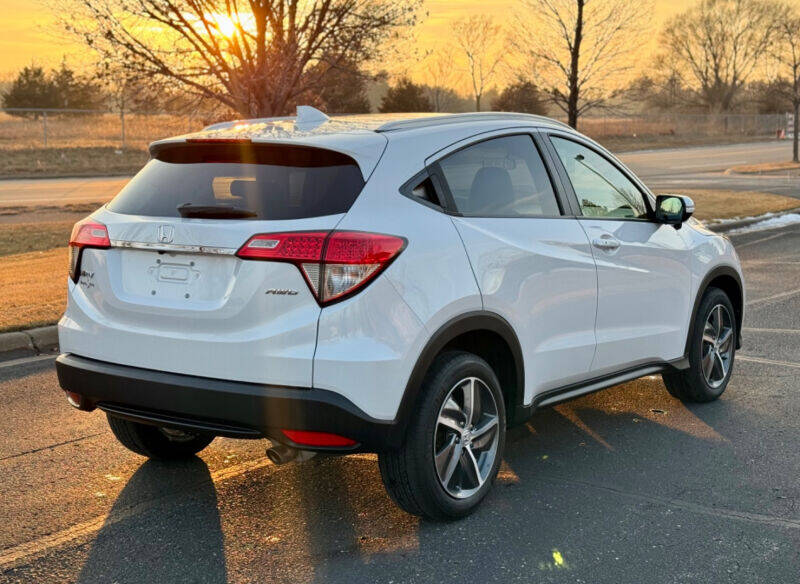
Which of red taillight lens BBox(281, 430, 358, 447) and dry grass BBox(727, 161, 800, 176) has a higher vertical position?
dry grass BBox(727, 161, 800, 176)

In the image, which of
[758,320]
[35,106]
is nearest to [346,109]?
[35,106]

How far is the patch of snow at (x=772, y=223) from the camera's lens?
15.9 metres

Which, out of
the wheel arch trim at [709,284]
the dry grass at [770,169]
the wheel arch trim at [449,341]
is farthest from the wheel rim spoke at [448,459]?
the dry grass at [770,169]

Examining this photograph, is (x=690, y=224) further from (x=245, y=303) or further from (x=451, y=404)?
(x=245, y=303)

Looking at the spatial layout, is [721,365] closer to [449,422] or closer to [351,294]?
[449,422]

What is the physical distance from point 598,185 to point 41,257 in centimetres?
904

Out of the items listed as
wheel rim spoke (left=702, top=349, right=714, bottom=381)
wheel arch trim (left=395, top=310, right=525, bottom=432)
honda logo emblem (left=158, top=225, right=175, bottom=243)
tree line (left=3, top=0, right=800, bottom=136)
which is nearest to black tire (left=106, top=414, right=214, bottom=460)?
honda logo emblem (left=158, top=225, right=175, bottom=243)

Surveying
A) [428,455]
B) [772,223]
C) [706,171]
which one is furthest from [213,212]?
[706,171]

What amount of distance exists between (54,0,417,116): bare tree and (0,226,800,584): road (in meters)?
7.93

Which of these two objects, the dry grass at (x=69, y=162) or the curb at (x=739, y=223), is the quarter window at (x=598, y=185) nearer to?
the curb at (x=739, y=223)

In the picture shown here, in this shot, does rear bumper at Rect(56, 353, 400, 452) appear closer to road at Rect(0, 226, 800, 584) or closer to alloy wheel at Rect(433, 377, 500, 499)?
alloy wheel at Rect(433, 377, 500, 499)

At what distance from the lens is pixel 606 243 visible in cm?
480

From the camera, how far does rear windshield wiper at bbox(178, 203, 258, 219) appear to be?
363 centimetres

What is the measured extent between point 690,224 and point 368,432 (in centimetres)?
309
